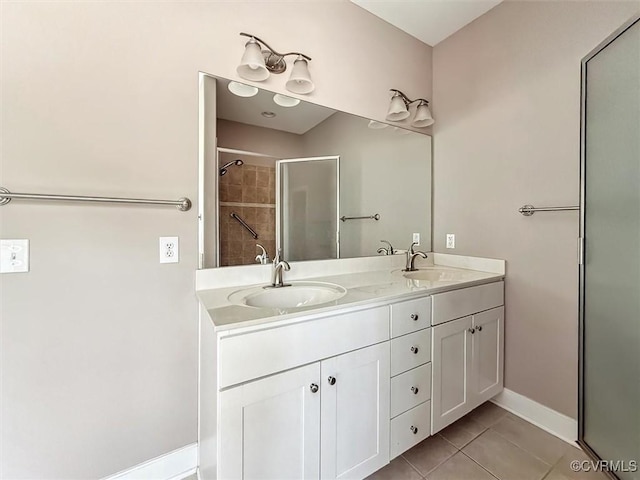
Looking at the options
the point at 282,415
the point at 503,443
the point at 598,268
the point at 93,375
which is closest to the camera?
the point at 282,415

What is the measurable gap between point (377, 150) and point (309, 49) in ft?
2.48

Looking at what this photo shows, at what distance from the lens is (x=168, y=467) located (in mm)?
1278

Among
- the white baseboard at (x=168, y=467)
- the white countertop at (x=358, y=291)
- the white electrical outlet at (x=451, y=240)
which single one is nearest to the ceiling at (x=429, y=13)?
the white electrical outlet at (x=451, y=240)

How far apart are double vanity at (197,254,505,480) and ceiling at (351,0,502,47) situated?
169 centimetres

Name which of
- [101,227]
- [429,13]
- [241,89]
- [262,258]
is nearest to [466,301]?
[262,258]

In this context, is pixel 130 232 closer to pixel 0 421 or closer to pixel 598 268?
pixel 0 421

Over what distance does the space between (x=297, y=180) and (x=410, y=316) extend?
0.95m

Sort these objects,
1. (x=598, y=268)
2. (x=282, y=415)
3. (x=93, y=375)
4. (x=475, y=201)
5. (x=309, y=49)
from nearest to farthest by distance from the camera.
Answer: (x=282, y=415)
(x=93, y=375)
(x=598, y=268)
(x=309, y=49)
(x=475, y=201)

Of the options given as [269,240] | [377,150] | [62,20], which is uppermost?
[62,20]

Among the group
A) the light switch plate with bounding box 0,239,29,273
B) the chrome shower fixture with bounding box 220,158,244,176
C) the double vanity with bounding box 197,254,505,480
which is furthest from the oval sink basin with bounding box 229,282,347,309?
→ the light switch plate with bounding box 0,239,29,273

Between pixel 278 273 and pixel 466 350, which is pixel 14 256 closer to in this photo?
pixel 278 273

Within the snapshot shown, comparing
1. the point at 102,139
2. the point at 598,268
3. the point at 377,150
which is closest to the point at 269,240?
the point at 102,139

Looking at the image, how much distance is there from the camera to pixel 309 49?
1.64m

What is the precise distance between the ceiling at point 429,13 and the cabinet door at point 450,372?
77.5 inches
